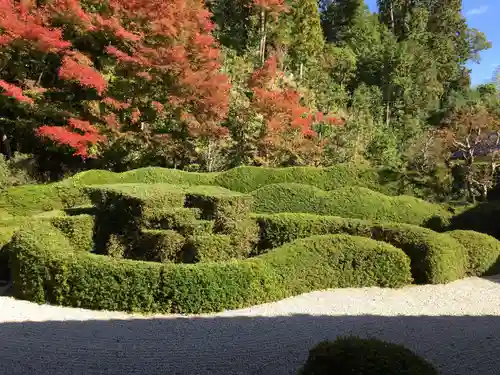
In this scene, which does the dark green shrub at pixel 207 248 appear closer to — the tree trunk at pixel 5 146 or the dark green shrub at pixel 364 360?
the dark green shrub at pixel 364 360

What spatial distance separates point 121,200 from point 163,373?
4.25m

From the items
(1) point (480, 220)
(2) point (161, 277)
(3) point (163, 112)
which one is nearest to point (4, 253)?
(2) point (161, 277)

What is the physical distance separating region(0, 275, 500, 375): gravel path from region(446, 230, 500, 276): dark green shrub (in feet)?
3.91

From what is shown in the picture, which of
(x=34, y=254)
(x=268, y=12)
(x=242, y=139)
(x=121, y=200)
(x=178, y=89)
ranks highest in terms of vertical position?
(x=268, y=12)

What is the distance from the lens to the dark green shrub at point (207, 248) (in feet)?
22.0

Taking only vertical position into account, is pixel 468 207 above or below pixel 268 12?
below

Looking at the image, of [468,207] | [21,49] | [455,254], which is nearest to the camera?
[455,254]

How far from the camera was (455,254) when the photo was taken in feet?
24.0

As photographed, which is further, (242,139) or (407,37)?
(407,37)

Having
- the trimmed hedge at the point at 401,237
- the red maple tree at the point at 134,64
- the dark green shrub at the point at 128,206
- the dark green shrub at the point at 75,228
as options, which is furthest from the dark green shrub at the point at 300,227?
the red maple tree at the point at 134,64

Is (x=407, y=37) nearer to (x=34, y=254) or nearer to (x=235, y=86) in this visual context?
(x=235, y=86)

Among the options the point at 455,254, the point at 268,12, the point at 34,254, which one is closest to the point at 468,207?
the point at 455,254

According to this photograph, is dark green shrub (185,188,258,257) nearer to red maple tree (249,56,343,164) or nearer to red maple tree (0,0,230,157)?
red maple tree (0,0,230,157)

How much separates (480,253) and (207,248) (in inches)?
192
